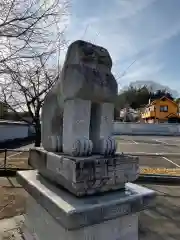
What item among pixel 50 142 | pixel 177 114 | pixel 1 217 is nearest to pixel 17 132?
pixel 1 217

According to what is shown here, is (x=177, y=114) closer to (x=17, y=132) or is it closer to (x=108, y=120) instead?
(x=17, y=132)

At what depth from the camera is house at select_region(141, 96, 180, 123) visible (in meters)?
36.9

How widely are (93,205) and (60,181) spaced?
43cm

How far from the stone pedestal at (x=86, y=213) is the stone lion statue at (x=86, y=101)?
1.29 ft

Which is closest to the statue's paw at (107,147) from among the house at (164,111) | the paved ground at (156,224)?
the paved ground at (156,224)

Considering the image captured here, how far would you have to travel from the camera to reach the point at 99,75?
219 centimetres

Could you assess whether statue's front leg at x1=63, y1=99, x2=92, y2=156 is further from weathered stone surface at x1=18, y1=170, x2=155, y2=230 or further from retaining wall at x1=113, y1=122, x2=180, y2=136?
retaining wall at x1=113, y1=122, x2=180, y2=136

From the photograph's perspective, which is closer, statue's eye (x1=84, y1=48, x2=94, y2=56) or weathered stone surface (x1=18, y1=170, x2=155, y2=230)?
weathered stone surface (x1=18, y1=170, x2=155, y2=230)

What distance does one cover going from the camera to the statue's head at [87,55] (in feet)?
7.16

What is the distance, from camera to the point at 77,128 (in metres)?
2.08

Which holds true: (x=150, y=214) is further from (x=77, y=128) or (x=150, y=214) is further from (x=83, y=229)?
(x=77, y=128)

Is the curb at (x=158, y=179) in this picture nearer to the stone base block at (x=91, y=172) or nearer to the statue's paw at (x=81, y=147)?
the stone base block at (x=91, y=172)

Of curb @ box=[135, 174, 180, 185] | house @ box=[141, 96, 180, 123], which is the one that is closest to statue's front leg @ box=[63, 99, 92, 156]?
curb @ box=[135, 174, 180, 185]

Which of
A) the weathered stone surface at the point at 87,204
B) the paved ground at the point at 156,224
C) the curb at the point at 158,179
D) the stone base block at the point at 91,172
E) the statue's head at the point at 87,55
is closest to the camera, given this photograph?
the weathered stone surface at the point at 87,204
